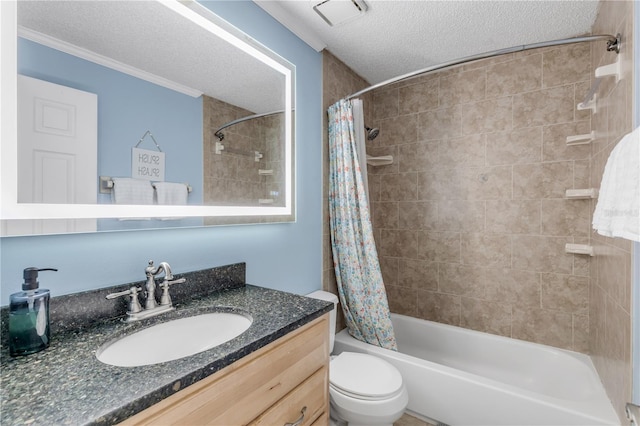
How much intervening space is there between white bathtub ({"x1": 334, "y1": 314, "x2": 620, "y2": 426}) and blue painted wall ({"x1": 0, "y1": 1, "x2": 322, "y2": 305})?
0.81 metres

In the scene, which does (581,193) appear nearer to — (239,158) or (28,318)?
(239,158)

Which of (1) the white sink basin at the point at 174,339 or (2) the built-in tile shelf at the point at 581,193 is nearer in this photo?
(1) the white sink basin at the point at 174,339

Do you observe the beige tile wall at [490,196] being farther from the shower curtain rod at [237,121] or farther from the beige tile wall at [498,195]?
the shower curtain rod at [237,121]

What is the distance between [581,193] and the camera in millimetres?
1862

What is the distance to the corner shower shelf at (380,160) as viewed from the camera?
265 cm

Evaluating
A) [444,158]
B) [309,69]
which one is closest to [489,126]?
[444,158]

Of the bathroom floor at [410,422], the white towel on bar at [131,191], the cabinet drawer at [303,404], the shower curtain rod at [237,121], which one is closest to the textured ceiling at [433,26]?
the shower curtain rod at [237,121]

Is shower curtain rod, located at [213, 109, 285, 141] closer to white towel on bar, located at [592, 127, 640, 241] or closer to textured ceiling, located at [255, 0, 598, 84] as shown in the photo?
textured ceiling, located at [255, 0, 598, 84]

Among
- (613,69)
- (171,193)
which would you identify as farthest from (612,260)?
(171,193)

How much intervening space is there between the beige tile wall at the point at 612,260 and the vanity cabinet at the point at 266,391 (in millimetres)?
1322

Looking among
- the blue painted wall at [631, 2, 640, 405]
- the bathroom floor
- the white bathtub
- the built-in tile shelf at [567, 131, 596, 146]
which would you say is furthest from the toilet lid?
the built-in tile shelf at [567, 131, 596, 146]

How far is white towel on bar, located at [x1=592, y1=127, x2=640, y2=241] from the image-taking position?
2.75 ft

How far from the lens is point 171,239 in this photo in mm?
1197

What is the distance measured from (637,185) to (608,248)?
976 millimetres
